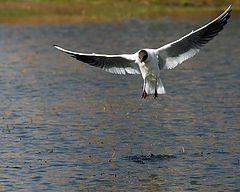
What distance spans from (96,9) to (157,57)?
29861mm

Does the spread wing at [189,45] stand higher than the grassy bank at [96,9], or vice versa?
the grassy bank at [96,9]

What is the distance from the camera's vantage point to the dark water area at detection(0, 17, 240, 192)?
35.4 ft

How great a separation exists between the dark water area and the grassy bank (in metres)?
13.1

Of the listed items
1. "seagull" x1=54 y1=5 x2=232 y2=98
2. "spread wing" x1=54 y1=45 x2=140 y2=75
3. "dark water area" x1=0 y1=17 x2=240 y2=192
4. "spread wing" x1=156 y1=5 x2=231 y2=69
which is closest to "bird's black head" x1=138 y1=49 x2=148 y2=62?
"seagull" x1=54 y1=5 x2=232 y2=98

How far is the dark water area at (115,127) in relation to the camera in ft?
35.4

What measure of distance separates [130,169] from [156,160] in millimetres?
735

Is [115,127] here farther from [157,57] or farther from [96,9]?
[96,9]

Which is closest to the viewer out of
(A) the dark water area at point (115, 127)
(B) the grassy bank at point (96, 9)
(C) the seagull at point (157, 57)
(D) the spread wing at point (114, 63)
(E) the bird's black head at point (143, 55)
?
(A) the dark water area at point (115, 127)

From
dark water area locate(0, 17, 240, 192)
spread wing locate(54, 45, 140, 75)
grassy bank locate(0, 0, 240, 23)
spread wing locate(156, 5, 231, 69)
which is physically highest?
grassy bank locate(0, 0, 240, 23)

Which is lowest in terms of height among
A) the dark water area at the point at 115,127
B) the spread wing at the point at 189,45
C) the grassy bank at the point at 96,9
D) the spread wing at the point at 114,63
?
the dark water area at the point at 115,127

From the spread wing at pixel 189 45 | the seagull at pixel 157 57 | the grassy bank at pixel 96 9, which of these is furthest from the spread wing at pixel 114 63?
the grassy bank at pixel 96 9

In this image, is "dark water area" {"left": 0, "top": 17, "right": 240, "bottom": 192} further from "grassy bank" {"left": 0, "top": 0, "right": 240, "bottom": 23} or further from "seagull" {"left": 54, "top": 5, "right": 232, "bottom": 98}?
"grassy bank" {"left": 0, "top": 0, "right": 240, "bottom": 23}

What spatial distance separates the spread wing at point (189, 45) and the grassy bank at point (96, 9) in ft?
86.4

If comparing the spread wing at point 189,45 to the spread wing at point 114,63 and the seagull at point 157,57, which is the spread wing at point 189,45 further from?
the spread wing at point 114,63
